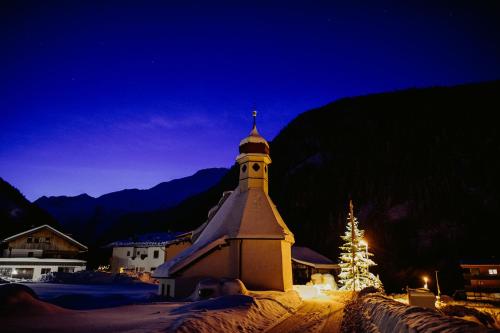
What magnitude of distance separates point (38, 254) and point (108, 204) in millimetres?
140457

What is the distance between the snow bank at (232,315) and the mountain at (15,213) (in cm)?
4893

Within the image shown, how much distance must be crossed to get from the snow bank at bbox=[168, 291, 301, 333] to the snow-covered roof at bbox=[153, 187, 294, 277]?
20.6ft

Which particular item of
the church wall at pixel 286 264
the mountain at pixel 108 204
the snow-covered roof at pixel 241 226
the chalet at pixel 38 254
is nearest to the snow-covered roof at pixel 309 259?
the church wall at pixel 286 264

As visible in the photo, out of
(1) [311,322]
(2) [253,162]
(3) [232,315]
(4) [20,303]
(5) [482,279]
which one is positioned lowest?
(5) [482,279]

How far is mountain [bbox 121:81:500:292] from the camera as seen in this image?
53.2 m

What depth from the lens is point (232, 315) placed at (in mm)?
11320

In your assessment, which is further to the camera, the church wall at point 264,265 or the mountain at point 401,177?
the mountain at point 401,177

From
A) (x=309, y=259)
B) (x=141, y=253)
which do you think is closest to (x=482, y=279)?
(x=309, y=259)

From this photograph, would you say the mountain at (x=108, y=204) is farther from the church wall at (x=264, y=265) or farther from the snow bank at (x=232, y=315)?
the snow bank at (x=232, y=315)

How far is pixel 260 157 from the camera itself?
2723 centimetres

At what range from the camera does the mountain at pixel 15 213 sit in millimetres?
52697

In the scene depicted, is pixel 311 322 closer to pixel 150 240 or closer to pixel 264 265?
pixel 264 265

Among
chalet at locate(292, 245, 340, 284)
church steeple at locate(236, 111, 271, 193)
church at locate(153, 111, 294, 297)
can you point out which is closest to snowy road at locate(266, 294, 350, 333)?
church at locate(153, 111, 294, 297)

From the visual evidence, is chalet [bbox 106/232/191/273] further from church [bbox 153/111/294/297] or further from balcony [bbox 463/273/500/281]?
balcony [bbox 463/273/500/281]
